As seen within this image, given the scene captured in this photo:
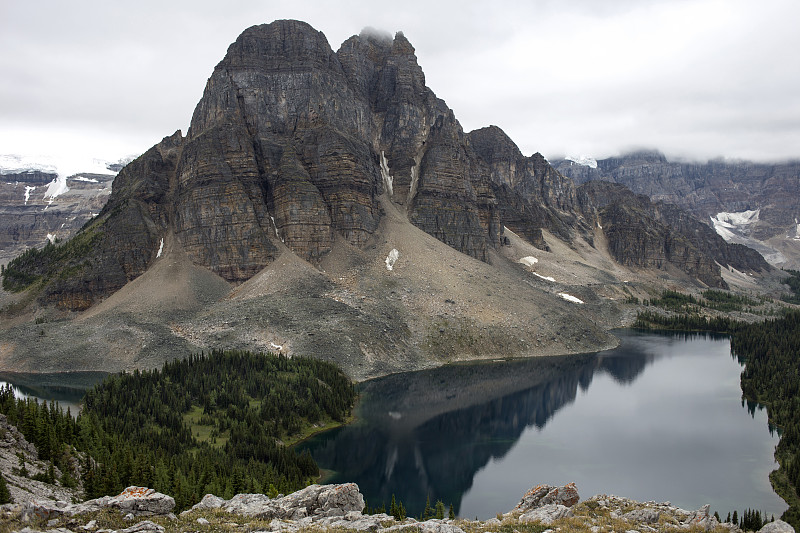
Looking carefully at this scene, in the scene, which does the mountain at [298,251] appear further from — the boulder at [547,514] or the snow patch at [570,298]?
the boulder at [547,514]

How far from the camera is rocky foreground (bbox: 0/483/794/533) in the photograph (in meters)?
23.2

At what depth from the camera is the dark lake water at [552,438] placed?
170 ft

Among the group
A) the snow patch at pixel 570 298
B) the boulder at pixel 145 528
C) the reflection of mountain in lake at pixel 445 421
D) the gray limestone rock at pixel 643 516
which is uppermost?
the snow patch at pixel 570 298

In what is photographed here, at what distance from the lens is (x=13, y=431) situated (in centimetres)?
3609

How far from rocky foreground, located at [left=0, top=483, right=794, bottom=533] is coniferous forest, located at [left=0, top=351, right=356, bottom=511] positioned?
9.82m

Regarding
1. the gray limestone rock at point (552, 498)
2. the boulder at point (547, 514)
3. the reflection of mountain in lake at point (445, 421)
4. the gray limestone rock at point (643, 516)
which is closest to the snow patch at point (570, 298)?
the reflection of mountain in lake at point (445, 421)

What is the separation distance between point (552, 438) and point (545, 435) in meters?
A: 1.51

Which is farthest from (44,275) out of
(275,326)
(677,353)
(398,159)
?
(677,353)

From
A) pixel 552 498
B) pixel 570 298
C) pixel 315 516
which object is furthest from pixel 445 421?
pixel 570 298

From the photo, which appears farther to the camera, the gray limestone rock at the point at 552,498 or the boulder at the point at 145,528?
the gray limestone rock at the point at 552,498

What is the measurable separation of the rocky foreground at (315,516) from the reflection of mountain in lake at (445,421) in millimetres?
17014

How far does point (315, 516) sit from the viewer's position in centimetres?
3011

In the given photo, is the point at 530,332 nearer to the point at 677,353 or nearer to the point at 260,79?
the point at 677,353

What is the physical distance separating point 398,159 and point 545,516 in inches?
5534
